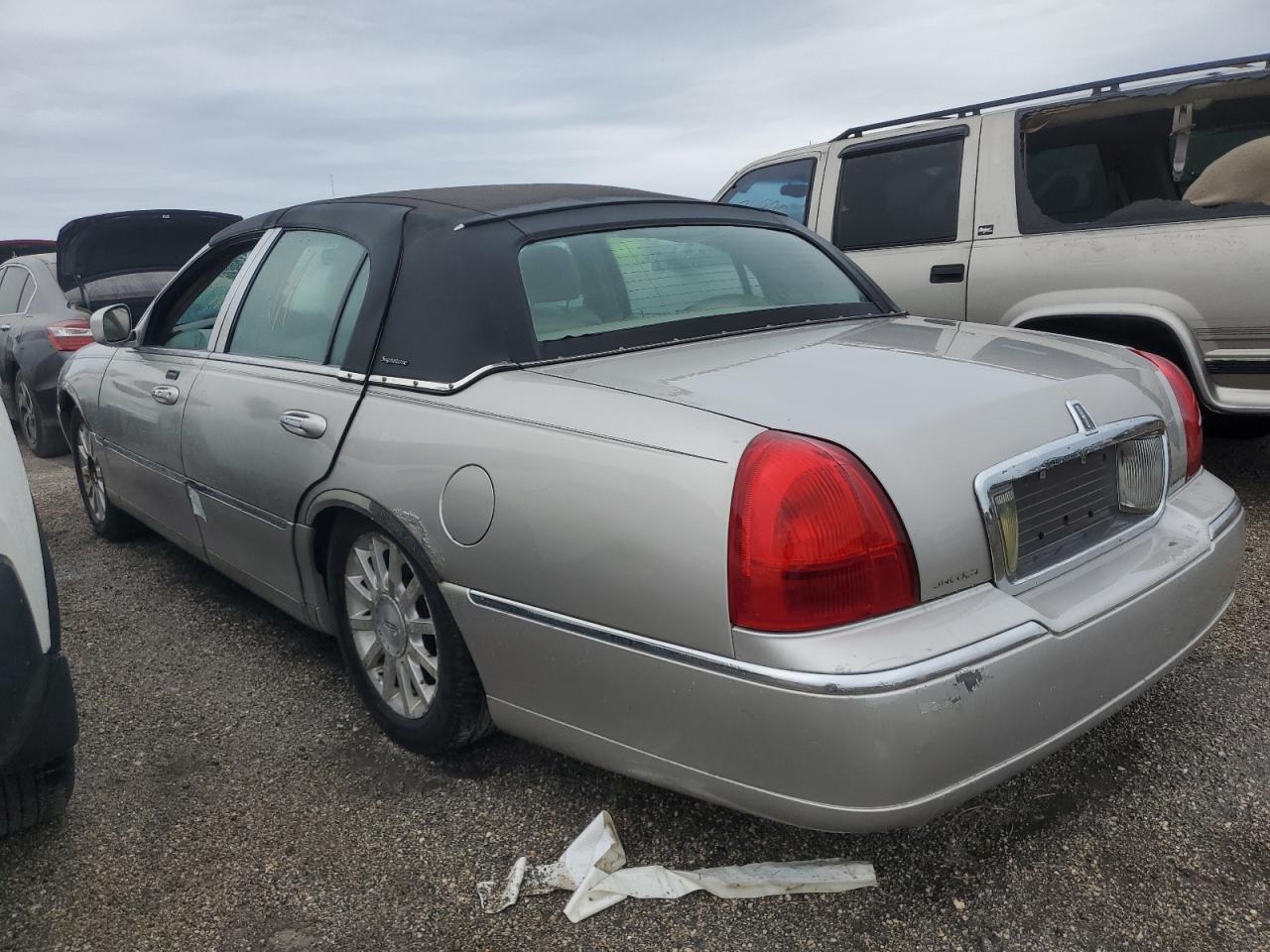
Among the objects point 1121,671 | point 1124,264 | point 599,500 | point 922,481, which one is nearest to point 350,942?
point 599,500

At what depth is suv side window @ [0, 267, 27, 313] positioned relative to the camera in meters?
7.82

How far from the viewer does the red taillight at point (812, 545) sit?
1.79 m

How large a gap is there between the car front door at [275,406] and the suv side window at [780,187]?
3.00m

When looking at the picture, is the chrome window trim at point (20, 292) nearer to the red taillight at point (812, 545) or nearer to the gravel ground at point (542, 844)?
the gravel ground at point (542, 844)

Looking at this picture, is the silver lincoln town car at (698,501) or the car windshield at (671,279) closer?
the silver lincoln town car at (698,501)

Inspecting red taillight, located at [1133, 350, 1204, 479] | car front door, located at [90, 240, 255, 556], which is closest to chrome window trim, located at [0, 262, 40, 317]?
car front door, located at [90, 240, 255, 556]

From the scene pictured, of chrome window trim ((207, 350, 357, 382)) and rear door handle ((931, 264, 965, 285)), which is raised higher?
chrome window trim ((207, 350, 357, 382))

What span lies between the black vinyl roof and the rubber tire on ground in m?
1.17

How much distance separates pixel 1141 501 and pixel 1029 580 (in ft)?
1.69

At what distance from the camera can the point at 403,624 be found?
2.59 m

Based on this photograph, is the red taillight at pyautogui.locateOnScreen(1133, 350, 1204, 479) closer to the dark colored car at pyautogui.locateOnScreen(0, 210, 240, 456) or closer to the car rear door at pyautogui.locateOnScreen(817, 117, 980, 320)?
the car rear door at pyautogui.locateOnScreen(817, 117, 980, 320)

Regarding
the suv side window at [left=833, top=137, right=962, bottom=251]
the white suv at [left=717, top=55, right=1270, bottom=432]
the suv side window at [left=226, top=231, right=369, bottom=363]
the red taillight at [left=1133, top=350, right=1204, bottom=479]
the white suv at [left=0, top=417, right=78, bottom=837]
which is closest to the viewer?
the white suv at [left=0, top=417, right=78, bottom=837]

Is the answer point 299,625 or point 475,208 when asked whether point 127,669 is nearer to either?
point 299,625

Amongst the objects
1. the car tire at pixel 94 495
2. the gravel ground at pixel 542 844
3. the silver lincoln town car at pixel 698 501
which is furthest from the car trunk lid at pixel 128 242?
the gravel ground at pixel 542 844
